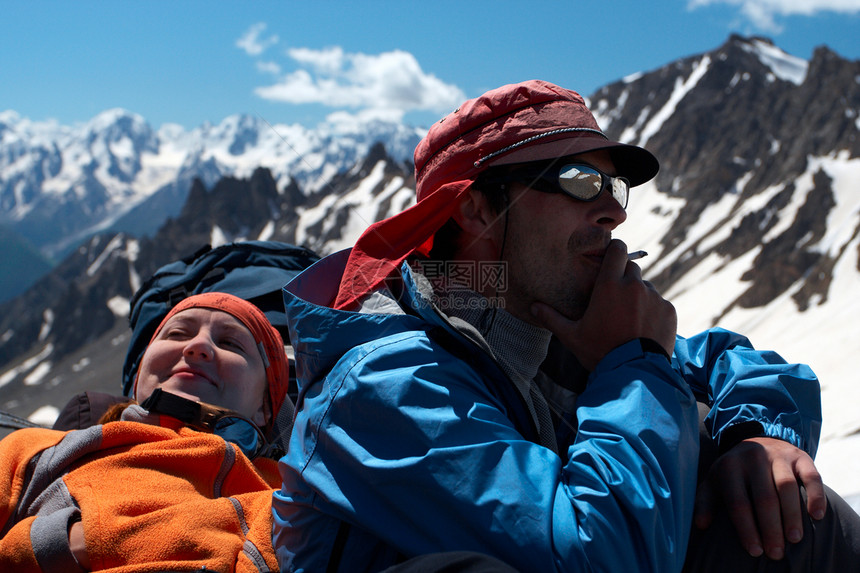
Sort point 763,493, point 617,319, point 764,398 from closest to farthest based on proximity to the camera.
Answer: point 763,493 → point 617,319 → point 764,398

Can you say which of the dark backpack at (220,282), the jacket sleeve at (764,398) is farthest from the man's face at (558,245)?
the dark backpack at (220,282)

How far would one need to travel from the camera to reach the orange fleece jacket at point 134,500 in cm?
347

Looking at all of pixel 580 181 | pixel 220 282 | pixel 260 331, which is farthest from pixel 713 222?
pixel 580 181

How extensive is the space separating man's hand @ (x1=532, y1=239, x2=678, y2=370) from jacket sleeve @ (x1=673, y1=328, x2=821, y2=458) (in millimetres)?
579

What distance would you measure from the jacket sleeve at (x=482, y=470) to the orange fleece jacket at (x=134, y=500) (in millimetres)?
690

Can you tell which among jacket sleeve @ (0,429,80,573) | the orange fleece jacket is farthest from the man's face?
jacket sleeve @ (0,429,80,573)

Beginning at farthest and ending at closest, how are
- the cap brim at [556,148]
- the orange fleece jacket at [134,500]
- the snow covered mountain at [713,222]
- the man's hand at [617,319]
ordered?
the snow covered mountain at [713,222] < the cap brim at [556,148] < the orange fleece jacket at [134,500] < the man's hand at [617,319]

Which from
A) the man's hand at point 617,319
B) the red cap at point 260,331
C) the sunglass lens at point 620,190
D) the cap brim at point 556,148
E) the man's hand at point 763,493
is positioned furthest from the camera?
the red cap at point 260,331

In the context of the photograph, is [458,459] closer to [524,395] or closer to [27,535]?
[524,395]

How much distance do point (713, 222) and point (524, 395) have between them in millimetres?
97599

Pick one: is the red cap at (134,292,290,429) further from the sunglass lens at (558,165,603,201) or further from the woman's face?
the sunglass lens at (558,165,603,201)

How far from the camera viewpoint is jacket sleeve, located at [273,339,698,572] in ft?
8.89

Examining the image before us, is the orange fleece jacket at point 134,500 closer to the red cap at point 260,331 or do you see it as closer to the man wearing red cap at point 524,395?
the man wearing red cap at point 524,395

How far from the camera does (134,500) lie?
374 centimetres
